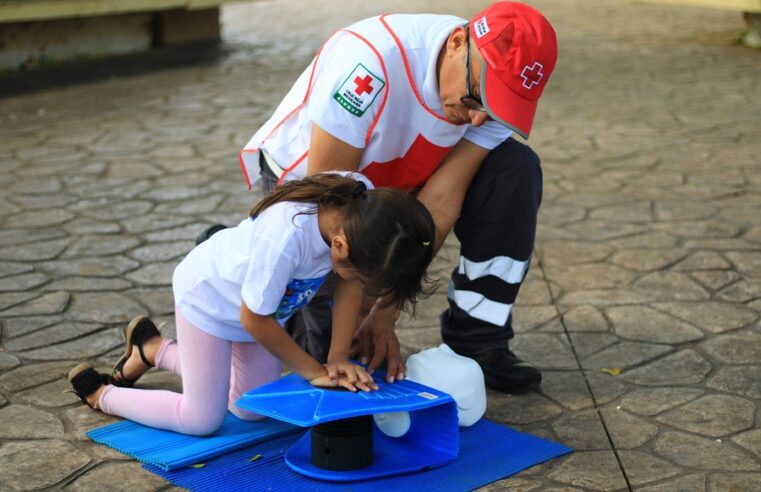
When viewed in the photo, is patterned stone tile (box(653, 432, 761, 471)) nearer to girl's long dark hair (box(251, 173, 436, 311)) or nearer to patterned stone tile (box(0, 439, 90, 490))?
girl's long dark hair (box(251, 173, 436, 311))

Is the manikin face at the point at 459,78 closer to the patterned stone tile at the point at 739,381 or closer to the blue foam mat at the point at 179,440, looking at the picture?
the blue foam mat at the point at 179,440

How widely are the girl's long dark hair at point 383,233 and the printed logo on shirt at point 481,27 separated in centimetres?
44

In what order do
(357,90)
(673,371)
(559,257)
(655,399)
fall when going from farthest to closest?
(559,257) → (673,371) → (655,399) → (357,90)

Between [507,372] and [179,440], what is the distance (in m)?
0.96

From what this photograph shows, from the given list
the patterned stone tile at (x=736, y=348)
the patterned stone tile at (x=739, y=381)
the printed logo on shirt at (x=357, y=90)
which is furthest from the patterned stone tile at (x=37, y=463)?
the patterned stone tile at (x=736, y=348)

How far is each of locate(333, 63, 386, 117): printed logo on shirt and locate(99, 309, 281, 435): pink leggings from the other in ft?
2.27

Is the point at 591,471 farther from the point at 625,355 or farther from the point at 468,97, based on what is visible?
the point at 468,97

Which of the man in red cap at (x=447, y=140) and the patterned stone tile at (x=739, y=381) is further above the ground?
the man in red cap at (x=447, y=140)

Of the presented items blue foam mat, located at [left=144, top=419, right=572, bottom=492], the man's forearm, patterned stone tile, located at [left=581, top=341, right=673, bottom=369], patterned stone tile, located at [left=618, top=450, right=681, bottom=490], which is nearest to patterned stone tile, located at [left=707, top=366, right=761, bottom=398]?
patterned stone tile, located at [left=581, top=341, right=673, bottom=369]

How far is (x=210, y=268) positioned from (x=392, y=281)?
554 mm

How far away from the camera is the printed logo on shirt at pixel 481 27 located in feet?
8.54

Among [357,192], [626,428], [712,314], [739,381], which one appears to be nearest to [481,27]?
[357,192]

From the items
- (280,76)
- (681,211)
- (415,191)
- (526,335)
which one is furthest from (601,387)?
(280,76)

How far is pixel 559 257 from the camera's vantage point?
4.49 metres
